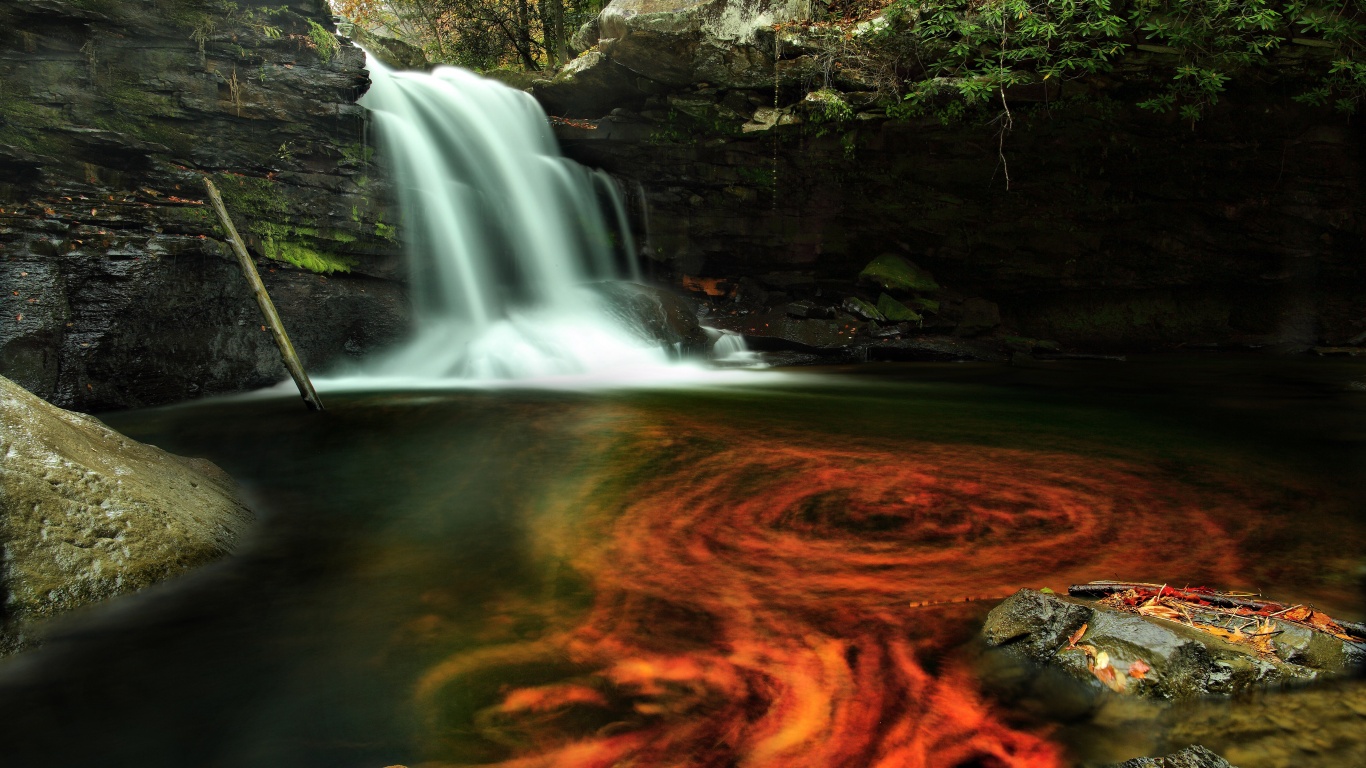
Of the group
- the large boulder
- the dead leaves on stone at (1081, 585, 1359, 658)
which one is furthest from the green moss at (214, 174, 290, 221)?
the dead leaves on stone at (1081, 585, 1359, 658)

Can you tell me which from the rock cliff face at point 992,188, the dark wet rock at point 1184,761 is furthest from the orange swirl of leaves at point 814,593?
the rock cliff face at point 992,188

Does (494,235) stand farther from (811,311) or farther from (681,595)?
(681,595)

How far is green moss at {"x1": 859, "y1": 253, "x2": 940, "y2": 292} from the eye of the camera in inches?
510

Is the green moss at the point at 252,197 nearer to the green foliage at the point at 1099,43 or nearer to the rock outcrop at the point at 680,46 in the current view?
the rock outcrop at the point at 680,46

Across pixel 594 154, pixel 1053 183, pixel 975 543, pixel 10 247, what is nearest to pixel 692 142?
pixel 594 154

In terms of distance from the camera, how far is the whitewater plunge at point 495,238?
10250mm

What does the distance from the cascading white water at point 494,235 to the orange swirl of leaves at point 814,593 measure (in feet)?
18.6

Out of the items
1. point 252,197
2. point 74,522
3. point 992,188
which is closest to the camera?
point 74,522

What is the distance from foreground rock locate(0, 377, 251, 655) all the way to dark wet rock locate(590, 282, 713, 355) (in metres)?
8.16

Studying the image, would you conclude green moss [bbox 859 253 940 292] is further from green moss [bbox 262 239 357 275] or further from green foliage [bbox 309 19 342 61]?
green foliage [bbox 309 19 342 61]

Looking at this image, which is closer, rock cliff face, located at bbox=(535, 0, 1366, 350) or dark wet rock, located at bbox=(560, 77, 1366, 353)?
rock cliff face, located at bbox=(535, 0, 1366, 350)

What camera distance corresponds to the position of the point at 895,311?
12.8 metres

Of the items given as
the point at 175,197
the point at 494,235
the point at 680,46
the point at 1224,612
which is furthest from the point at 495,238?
the point at 1224,612

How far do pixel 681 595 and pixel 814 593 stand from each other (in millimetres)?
579
